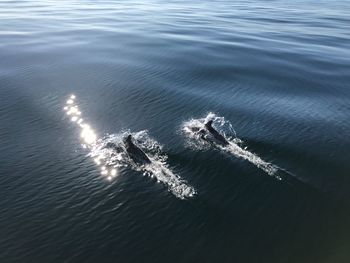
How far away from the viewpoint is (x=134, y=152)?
3644 centimetres

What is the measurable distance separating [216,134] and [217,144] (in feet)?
4.46

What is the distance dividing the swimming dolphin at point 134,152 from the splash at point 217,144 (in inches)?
210

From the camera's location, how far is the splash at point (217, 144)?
120ft

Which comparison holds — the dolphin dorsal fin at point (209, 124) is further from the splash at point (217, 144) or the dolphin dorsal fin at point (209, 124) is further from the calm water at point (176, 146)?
the calm water at point (176, 146)

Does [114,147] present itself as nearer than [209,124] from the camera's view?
Yes

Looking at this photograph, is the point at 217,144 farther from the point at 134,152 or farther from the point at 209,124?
the point at 134,152

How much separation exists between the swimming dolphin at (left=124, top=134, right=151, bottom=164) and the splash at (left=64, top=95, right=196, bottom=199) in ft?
1.19

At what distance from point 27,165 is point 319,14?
98.8 meters

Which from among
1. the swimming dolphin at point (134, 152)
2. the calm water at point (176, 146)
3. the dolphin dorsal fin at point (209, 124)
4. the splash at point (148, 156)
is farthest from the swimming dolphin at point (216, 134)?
the swimming dolphin at point (134, 152)

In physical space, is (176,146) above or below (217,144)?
above

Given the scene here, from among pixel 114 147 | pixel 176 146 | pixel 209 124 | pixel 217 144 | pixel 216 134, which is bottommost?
pixel 217 144

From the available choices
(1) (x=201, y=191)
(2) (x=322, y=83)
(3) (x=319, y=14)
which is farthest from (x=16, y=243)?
(3) (x=319, y=14)

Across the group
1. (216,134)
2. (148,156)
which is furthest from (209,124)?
(148,156)

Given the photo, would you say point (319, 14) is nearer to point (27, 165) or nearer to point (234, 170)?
point (234, 170)
